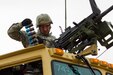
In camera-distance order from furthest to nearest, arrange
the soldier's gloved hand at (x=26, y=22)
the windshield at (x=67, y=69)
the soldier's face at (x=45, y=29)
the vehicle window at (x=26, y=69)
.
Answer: the soldier's face at (x=45, y=29)
the soldier's gloved hand at (x=26, y=22)
the vehicle window at (x=26, y=69)
the windshield at (x=67, y=69)

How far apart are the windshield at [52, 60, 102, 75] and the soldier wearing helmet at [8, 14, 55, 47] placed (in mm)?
707

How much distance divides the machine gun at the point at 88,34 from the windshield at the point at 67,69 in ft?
1.08

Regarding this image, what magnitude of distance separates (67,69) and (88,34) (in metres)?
0.74

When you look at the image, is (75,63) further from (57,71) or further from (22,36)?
(22,36)

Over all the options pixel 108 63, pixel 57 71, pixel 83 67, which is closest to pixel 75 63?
pixel 83 67

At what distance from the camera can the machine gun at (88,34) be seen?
4.80 m

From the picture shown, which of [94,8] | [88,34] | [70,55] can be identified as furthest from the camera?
[94,8]

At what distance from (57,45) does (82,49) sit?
1.48ft

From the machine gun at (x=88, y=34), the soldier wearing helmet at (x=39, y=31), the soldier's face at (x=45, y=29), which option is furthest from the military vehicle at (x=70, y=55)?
the soldier's face at (x=45, y=29)

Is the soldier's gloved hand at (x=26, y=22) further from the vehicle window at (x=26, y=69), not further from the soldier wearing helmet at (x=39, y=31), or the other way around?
the vehicle window at (x=26, y=69)

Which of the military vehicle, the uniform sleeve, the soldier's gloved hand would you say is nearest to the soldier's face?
the uniform sleeve

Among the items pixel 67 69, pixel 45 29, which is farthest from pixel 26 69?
pixel 45 29

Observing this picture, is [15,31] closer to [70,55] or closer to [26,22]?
[26,22]

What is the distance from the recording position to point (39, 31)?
5.68m
